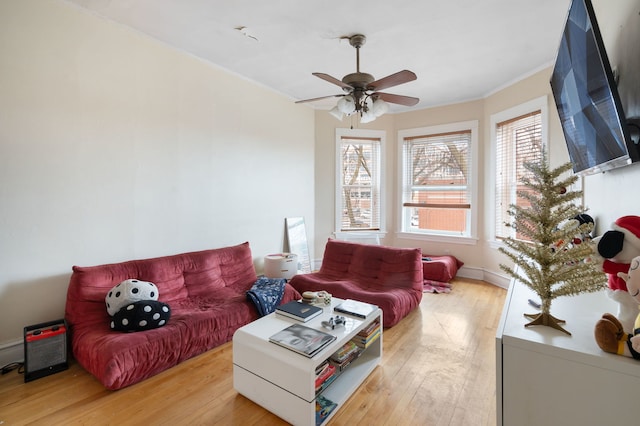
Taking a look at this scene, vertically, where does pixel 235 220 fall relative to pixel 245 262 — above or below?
above

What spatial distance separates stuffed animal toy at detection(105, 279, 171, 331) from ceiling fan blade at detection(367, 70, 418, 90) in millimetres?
2430

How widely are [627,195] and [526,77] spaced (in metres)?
2.82

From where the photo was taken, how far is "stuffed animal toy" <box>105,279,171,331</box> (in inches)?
80.2

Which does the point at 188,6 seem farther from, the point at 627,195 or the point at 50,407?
the point at 627,195

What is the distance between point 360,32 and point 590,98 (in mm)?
1918

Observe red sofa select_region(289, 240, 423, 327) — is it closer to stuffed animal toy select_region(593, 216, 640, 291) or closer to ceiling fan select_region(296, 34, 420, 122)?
ceiling fan select_region(296, 34, 420, 122)

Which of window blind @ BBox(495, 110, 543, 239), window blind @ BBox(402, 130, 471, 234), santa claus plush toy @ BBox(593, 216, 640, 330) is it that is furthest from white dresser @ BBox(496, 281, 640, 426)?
window blind @ BBox(402, 130, 471, 234)

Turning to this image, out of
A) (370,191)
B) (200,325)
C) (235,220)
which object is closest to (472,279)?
(370,191)

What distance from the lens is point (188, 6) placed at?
2318mm

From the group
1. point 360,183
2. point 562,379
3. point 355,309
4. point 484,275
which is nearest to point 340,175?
point 360,183

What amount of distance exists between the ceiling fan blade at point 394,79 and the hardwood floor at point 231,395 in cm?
213

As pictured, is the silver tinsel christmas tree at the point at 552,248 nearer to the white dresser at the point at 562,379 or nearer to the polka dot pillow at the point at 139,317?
the white dresser at the point at 562,379

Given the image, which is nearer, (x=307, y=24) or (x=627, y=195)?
(x=627, y=195)

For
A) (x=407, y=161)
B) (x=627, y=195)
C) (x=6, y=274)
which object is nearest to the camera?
(x=627, y=195)
